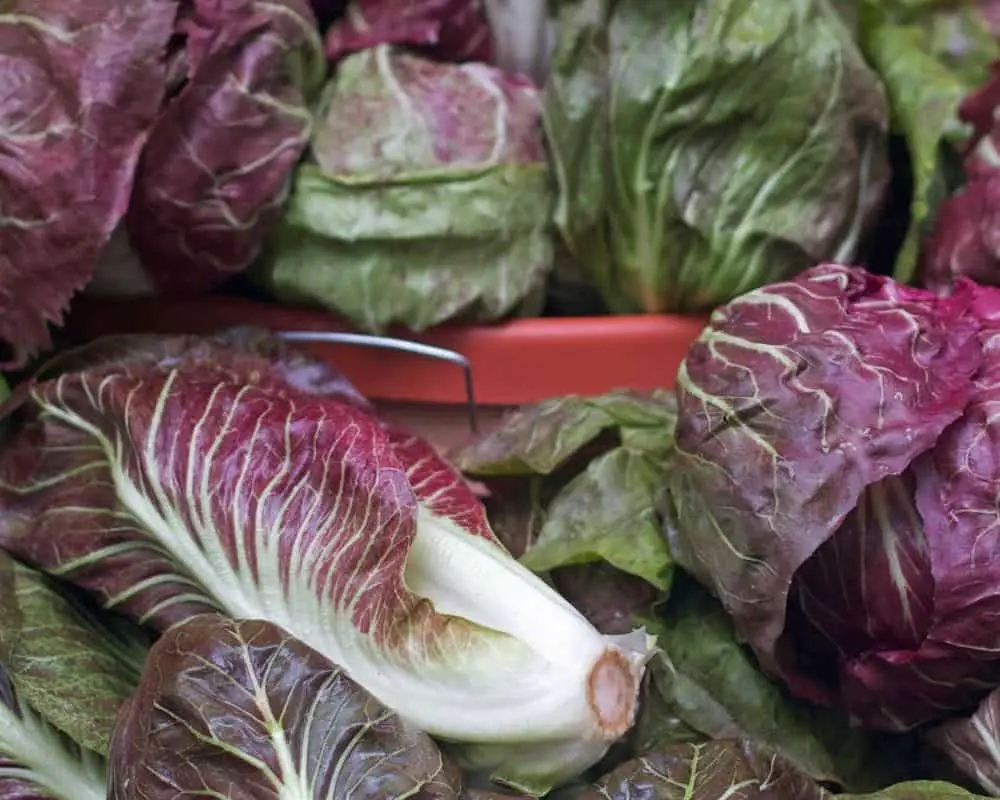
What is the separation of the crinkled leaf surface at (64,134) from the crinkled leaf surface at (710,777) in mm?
640

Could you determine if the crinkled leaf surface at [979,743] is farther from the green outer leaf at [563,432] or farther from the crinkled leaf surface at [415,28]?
the crinkled leaf surface at [415,28]

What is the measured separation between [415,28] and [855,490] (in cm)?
78

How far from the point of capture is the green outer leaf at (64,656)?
75 centimetres

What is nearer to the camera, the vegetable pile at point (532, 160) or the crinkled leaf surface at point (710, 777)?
the crinkled leaf surface at point (710, 777)

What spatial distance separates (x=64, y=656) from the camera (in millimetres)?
794

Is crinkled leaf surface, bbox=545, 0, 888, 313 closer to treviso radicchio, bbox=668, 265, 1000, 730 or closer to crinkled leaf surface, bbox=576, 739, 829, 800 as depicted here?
treviso radicchio, bbox=668, 265, 1000, 730

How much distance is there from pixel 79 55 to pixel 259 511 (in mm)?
457

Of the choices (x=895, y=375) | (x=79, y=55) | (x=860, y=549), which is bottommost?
(x=860, y=549)

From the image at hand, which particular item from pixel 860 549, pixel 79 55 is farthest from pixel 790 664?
pixel 79 55

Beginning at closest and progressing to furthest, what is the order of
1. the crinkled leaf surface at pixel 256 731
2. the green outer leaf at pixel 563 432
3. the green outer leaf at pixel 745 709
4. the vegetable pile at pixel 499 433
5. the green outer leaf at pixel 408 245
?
the crinkled leaf surface at pixel 256 731 < the vegetable pile at pixel 499 433 < the green outer leaf at pixel 745 709 < the green outer leaf at pixel 563 432 < the green outer leaf at pixel 408 245

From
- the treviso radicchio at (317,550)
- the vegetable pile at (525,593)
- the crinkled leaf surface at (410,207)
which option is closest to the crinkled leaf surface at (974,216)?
the vegetable pile at (525,593)

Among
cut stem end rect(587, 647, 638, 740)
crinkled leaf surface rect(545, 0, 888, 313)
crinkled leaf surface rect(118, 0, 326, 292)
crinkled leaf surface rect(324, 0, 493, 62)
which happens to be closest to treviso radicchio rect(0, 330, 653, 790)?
cut stem end rect(587, 647, 638, 740)

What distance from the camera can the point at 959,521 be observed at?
0.75m

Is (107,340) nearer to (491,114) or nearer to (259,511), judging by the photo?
(259,511)
